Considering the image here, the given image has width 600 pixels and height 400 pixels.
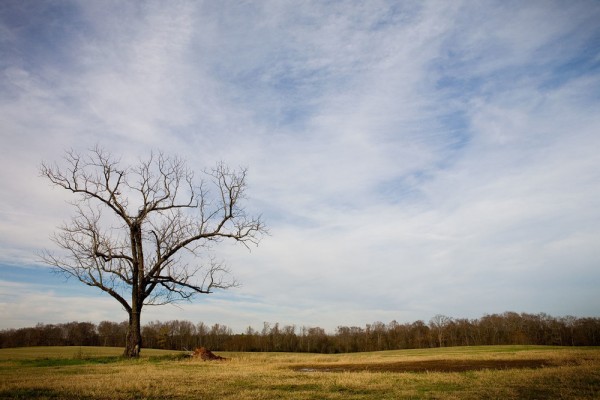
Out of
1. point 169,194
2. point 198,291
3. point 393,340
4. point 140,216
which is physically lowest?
point 393,340

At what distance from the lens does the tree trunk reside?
21281 mm

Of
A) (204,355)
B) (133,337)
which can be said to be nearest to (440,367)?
(204,355)

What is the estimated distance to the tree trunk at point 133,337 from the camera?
21.3m

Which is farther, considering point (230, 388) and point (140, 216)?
point (140, 216)

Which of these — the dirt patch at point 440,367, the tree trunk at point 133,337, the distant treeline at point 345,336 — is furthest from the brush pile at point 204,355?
the distant treeline at point 345,336

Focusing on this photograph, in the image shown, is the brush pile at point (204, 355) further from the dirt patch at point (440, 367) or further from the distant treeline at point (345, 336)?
the distant treeline at point (345, 336)

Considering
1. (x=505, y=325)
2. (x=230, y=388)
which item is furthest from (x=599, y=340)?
(x=230, y=388)

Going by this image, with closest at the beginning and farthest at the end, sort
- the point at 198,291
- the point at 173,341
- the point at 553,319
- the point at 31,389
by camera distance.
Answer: the point at 31,389 < the point at 198,291 < the point at 173,341 < the point at 553,319

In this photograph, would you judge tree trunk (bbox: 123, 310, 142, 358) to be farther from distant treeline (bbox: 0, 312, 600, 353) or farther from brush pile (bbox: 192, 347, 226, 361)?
distant treeline (bbox: 0, 312, 600, 353)

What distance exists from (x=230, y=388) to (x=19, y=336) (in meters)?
Answer: 99.7

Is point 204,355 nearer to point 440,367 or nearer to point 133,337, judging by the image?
point 133,337

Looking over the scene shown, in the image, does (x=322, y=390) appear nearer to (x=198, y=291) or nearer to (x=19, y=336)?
(x=198, y=291)

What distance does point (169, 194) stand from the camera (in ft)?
78.3

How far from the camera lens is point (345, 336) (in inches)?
4685
